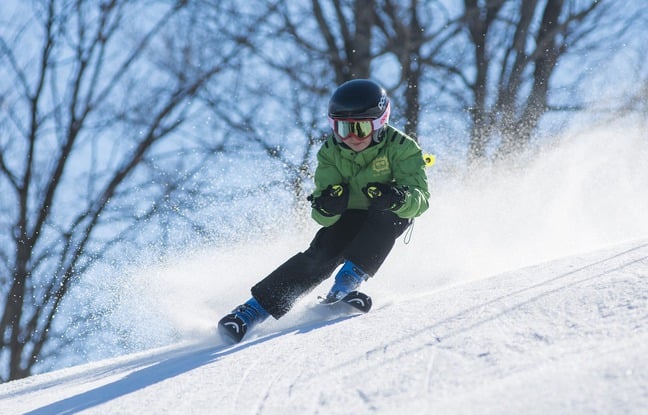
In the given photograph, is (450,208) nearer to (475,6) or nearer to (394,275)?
(394,275)

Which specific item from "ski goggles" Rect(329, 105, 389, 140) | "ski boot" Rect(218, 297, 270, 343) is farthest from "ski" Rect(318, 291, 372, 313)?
"ski goggles" Rect(329, 105, 389, 140)

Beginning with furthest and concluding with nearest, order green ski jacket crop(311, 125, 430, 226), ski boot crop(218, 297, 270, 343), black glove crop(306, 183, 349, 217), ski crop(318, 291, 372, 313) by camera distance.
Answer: green ski jacket crop(311, 125, 430, 226) → black glove crop(306, 183, 349, 217) → ski crop(318, 291, 372, 313) → ski boot crop(218, 297, 270, 343)

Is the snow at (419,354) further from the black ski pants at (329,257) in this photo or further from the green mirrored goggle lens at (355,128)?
the green mirrored goggle lens at (355,128)

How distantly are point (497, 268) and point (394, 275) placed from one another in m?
0.76

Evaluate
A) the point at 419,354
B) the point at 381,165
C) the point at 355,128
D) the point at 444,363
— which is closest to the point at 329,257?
the point at 381,165

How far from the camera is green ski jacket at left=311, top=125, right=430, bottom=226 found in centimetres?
389

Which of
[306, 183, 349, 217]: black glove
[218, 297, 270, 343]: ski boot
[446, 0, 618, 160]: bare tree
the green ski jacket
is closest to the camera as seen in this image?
[218, 297, 270, 343]: ski boot

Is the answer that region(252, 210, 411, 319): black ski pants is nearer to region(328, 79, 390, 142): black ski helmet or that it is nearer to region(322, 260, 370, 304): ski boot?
region(322, 260, 370, 304): ski boot

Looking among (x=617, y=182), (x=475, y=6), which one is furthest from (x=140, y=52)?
(x=617, y=182)

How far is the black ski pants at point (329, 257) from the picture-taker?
3.64 meters

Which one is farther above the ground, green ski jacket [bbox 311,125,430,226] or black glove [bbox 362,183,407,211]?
green ski jacket [bbox 311,125,430,226]

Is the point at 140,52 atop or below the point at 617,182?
atop

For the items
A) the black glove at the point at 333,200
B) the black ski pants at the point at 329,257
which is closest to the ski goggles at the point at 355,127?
the black glove at the point at 333,200

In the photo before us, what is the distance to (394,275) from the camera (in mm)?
5121
